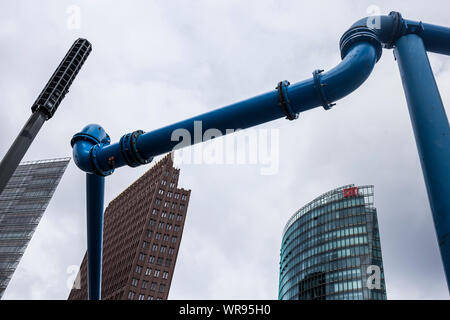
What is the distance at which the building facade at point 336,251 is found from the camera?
90188mm

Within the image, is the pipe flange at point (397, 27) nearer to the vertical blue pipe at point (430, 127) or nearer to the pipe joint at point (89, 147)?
the vertical blue pipe at point (430, 127)

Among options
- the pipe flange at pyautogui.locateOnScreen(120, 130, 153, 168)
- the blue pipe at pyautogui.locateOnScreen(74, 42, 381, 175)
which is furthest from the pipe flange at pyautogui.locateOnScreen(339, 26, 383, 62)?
the pipe flange at pyautogui.locateOnScreen(120, 130, 153, 168)

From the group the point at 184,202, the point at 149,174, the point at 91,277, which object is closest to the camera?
the point at 91,277

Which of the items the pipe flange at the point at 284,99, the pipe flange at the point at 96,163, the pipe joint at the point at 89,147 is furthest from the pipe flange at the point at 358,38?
the pipe joint at the point at 89,147

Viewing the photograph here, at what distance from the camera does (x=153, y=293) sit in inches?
3905

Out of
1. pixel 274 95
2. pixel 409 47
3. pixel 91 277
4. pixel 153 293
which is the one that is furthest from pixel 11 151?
pixel 153 293

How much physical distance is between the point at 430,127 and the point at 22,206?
113313 mm

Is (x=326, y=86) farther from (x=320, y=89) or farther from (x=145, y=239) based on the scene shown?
(x=145, y=239)

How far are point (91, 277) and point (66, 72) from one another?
2327 centimetres

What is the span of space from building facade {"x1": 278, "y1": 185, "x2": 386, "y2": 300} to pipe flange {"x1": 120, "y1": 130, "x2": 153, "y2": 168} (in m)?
86.1

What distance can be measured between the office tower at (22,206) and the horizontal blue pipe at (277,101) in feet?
316

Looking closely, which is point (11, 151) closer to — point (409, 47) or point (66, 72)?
point (66, 72)

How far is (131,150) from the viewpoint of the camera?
A: 33.9 ft
